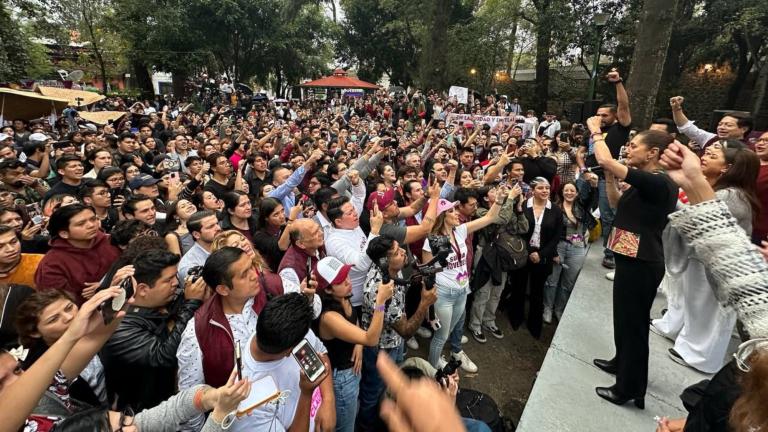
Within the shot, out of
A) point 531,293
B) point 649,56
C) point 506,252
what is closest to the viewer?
point 506,252

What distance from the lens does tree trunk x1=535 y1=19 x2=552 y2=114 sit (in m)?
17.8

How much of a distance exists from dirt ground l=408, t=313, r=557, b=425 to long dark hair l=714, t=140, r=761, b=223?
95.2 inches

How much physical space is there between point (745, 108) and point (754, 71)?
1.48 meters

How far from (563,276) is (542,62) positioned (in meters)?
18.3

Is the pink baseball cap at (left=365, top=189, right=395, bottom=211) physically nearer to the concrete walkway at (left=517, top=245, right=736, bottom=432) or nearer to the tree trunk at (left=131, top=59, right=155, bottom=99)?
the concrete walkway at (left=517, top=245, right=736, bottom=432)

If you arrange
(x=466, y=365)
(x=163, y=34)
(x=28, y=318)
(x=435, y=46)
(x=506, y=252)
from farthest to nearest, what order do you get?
(x=163, y=34) < (x=435, y=46) < (x=506, y=252) < (x=466, y=365) < (x=28, y=318)

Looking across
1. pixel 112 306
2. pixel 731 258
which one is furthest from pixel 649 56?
pixel 112 306

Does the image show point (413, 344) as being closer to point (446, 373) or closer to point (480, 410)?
point (480, 410)

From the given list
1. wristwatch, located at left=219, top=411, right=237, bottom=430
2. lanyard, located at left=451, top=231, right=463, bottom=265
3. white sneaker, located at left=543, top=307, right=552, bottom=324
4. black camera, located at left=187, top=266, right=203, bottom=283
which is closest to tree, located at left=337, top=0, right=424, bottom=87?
white sneaker, located at left=543, top=307, right=552, bottom=324

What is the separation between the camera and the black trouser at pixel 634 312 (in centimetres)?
265

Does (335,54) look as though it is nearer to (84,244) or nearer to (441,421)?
(84,244)

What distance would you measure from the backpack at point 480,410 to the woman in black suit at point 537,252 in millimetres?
2081

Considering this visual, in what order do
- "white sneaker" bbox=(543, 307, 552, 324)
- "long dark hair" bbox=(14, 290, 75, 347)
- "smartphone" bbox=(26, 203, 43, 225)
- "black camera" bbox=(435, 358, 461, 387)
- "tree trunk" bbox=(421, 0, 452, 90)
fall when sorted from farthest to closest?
"tree trunk" bbox=(421, 0, 452, 90) < "white sneaker" bbox=(543, 307, 552, 324) < "smartphone" bbox=(26, 203, 43, 225) < "black camera" bbox=(435, 358, 461, 387) < "long dark hair" bbox=(14, 290, 75, 347)

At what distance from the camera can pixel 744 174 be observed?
2.71 meters
